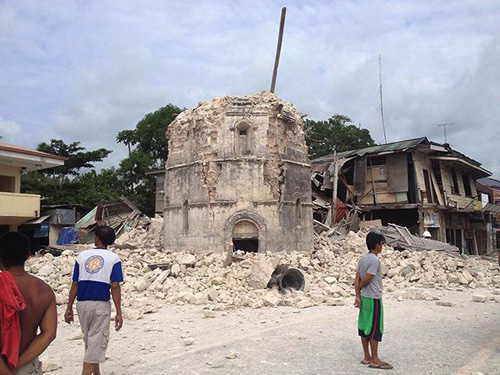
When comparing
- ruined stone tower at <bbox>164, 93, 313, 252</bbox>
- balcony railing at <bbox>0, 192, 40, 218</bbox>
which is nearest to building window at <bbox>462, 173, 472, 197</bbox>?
ruined stone tower at <bbox>164, 93, 313, 252</bbox>

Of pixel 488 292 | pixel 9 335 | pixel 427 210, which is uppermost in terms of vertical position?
pixel 427 210

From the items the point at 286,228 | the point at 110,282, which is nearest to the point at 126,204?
the point at 286,228

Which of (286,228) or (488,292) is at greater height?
(286,228)

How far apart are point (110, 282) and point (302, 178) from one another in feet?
50.4

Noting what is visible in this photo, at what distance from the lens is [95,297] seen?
15.6 ft

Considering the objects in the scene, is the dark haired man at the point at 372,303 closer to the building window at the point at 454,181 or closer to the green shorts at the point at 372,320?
the green shorts at the point at 372,320

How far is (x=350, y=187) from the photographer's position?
27547mm

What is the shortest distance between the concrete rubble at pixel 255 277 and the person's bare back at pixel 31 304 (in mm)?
7179

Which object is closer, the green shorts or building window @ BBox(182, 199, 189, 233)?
the green shorts

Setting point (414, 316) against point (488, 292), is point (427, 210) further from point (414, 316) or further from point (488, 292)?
point (414, 316)

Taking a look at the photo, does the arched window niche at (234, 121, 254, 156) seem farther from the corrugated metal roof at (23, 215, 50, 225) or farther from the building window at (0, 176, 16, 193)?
the corrugated metal roof at (23, 215, 50, 225)

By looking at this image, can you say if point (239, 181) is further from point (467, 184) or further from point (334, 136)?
point (334, 136)

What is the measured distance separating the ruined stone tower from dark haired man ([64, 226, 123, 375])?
12512mm

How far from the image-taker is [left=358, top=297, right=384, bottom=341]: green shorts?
5617mm
